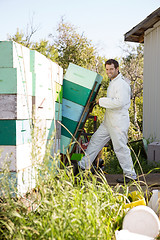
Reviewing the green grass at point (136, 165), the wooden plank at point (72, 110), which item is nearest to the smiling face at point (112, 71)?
the wooden plank at point (72, 110)

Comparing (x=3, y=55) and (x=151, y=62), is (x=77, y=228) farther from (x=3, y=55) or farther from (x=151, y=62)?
(x=151, y=62)

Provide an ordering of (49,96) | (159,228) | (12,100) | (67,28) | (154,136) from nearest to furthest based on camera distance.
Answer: (159,228) → (12,100) → (49,96) → (154,136) → (67,28)

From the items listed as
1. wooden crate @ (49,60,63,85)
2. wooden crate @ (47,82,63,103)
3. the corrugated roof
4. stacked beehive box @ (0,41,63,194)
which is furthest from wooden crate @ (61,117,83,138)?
the corrugated roof

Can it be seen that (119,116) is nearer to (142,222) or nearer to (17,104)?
(17,104)

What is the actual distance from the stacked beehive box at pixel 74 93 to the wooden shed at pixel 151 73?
3449mm

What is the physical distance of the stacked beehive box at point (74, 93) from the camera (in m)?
4.63

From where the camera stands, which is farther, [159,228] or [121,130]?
[121,130]

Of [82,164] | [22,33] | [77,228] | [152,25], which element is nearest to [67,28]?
[22,33]

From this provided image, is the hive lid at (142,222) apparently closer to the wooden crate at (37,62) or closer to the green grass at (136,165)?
the wooden crate at (37,62)

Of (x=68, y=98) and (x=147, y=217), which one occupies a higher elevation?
(x=68, y=98)

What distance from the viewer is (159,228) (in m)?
2.70

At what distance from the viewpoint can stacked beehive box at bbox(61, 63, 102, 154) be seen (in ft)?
15.2

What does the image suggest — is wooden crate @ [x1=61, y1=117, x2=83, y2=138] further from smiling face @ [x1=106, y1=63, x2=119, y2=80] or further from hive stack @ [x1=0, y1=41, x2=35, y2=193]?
hive stack @ [x1=0, y1=41, x2=35, y2=193]

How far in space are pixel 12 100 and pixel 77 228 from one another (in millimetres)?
1439
